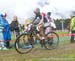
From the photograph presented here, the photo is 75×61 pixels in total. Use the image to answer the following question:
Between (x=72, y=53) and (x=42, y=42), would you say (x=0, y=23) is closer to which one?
(x=42, y=42)

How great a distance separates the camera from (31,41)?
44.5 ft

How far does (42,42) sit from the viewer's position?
1406 centimetres

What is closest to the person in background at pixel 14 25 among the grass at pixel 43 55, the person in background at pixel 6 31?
the person in background at pixel 6 31

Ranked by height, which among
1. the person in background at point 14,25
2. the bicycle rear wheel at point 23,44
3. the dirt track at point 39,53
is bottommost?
the dirt track at point 39,53

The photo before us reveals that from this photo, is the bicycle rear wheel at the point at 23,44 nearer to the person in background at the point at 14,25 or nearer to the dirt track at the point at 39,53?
the dirt track at the point at 39,53

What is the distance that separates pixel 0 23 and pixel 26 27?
1.30 meters

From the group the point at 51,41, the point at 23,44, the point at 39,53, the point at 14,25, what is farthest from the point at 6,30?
the point at 39,53

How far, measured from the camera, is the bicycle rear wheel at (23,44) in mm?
13250

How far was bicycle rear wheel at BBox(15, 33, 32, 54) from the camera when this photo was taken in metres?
13.2

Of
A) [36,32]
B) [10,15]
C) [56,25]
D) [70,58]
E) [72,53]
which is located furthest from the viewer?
[56,25]

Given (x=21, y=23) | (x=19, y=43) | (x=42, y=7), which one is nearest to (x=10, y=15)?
(x=21, y=23)

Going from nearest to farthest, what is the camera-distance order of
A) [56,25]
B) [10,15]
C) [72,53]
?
[72,53] < [10,15] < [56,25]

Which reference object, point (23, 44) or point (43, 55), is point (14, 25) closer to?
point (23, 44)

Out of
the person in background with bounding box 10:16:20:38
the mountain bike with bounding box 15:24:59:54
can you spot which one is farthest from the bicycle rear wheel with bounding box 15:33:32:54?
the person in background with bounding box 10:16:20:38
